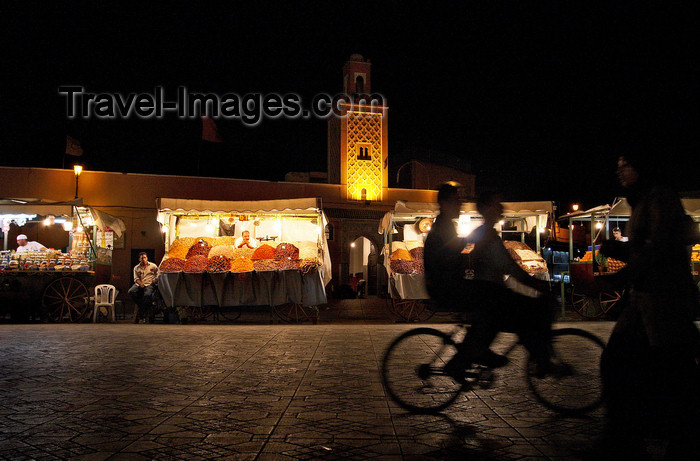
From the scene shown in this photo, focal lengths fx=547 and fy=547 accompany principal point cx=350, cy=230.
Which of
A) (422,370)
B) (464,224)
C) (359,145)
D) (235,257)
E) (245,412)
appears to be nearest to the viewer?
(245,412)

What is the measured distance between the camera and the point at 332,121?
29422 millimetres

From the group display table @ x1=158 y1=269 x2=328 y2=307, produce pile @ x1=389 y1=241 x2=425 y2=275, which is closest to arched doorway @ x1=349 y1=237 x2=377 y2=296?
produce pile @ x1=389 y1=241 x2=425 y2=275

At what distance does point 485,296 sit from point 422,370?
836 mm

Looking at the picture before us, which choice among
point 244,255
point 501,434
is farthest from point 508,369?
point 244,255

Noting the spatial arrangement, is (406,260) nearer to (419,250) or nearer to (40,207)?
(419,250)

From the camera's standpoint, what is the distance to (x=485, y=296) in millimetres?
4469

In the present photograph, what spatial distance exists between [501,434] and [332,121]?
2672 centimetres

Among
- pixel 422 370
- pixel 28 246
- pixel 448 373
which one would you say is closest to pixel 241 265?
pixel 28 246

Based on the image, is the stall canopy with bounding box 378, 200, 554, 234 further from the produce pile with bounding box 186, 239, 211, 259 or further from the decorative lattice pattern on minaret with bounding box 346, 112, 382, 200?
the decorative lattice pattern on minaret with bounding box 346, 112, 382, 200

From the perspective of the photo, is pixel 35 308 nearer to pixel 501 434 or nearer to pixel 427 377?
pixel 427 377

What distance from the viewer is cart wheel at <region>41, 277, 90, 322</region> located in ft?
43.1

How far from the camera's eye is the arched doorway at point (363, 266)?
25.4m

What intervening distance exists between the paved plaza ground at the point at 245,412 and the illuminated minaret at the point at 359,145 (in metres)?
20.5

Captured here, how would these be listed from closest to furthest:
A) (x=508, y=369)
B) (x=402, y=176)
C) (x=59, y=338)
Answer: (x=508, y=369)
(x=59, y=338)
(x=402, y=176)
